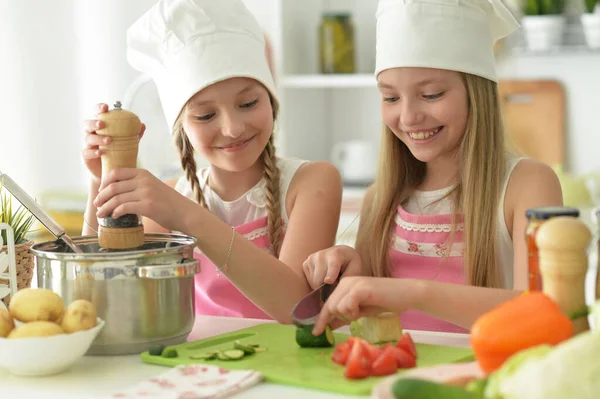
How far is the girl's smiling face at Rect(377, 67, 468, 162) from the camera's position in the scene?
155 centimetres

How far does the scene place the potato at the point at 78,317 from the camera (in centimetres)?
113

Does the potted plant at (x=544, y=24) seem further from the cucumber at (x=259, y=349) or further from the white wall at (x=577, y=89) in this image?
the cucumber at (x=259, y=349)

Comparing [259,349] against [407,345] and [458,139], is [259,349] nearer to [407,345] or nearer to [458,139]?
[407,345]

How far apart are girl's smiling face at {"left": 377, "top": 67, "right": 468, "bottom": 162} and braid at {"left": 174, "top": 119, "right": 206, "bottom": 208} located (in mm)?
398

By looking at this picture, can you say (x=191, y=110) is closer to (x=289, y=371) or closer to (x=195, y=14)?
(x=195, y=14)

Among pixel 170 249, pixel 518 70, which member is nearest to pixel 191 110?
pixel 170 249

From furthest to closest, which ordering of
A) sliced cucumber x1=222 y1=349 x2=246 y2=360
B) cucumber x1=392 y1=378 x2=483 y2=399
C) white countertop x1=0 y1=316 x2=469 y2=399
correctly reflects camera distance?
sliced cucumber x1=222 y1=349 x2=246 y2=360, white countertop x1=0 y1=316 x2=469 y2=399, cucumber x1=392 y1=378 x2=483 y2=399

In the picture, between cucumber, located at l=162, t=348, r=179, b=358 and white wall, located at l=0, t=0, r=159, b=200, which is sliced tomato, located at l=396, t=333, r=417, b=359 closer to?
cucumber, located at l=162, t=348, r=179, b=358

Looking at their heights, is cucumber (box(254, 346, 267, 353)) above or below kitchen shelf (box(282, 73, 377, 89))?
below

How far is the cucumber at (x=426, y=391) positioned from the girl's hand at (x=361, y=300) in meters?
0.39

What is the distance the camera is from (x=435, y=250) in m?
1.66

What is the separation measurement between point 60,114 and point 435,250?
2.17 meters

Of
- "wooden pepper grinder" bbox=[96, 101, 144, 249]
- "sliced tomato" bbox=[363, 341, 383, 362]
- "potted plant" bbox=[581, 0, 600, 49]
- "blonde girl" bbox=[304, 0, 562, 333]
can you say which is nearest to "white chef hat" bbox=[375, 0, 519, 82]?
"blonde girl" bbox=[304, 0, 562, 333]

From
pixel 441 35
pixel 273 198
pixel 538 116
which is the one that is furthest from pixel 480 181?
pixel 538 116
